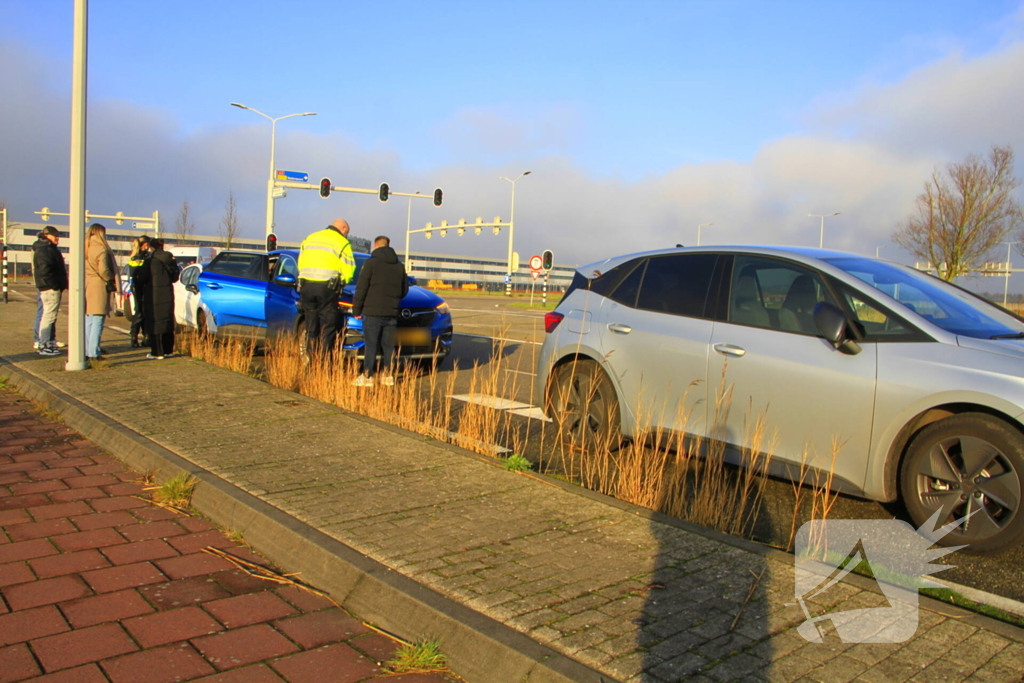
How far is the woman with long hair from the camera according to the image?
1052cm

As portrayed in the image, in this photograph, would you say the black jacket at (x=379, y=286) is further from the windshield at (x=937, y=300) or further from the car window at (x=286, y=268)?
the windshield at (x=937, y=300)

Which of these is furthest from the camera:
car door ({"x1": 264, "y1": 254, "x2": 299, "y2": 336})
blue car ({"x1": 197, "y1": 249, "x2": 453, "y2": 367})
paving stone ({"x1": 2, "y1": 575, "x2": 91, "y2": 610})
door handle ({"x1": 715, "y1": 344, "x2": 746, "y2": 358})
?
car door ({"x1": 264, "y1": 254, "x2": 299, "y2": 336})

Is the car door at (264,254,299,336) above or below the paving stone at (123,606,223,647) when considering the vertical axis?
above

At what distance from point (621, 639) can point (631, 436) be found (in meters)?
2.91

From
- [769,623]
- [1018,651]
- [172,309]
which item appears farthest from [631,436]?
[172,309]

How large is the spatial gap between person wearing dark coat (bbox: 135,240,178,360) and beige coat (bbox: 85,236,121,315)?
1.55ft

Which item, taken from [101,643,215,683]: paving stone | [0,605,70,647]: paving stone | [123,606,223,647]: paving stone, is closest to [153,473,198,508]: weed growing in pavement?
[0,605,70,647]: paving stone

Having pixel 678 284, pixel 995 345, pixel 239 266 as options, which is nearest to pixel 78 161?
pixel 239 266

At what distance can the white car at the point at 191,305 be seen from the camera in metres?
13.0

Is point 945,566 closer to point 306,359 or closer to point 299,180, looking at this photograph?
point 306,359

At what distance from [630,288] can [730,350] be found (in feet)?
4.00

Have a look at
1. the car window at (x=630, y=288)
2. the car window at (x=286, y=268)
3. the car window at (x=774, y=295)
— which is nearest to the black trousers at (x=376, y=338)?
the car window at (x=286, y=268)

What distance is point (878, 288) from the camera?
4879 millimetres

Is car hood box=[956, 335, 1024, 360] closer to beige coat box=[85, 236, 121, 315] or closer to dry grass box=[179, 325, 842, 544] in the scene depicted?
dry grass box=[179, 325, 842, 544]
